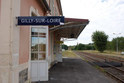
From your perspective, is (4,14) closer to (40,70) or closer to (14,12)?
(14,12)

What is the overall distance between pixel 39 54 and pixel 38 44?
504 mm

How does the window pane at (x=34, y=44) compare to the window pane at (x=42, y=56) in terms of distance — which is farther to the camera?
the window pane at (x=42, y=56)

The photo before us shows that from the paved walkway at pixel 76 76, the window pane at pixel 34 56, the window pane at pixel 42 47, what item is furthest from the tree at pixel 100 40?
the window pane at pixel 34 56

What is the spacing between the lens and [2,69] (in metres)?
3.69

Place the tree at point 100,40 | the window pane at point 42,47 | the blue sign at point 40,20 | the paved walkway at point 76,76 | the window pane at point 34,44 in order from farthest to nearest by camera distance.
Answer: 1. the tree at point 100,40
2. the paved walkway at point 76,76
3. the window pane at point 42,47
4. the window pane at point 34,44
5. the blue sign at point 40,20

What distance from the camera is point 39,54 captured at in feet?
20.7

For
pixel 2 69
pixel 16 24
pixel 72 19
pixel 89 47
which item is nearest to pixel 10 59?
pixel 2 69

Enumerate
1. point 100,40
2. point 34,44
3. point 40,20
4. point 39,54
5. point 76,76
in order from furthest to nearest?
point 100,40
point 76,76
point 39,54
point 34,44
point 40,20

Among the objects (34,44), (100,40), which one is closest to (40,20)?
(34,44)

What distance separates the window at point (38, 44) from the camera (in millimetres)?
6140

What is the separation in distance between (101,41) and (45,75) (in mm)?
45964

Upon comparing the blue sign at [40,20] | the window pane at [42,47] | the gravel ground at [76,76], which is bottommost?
the gravel ground at [76,76]

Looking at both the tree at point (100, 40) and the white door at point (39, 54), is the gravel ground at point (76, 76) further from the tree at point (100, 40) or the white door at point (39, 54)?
the tree at point (100, 40)

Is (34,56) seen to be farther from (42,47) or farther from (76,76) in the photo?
(76,76)
